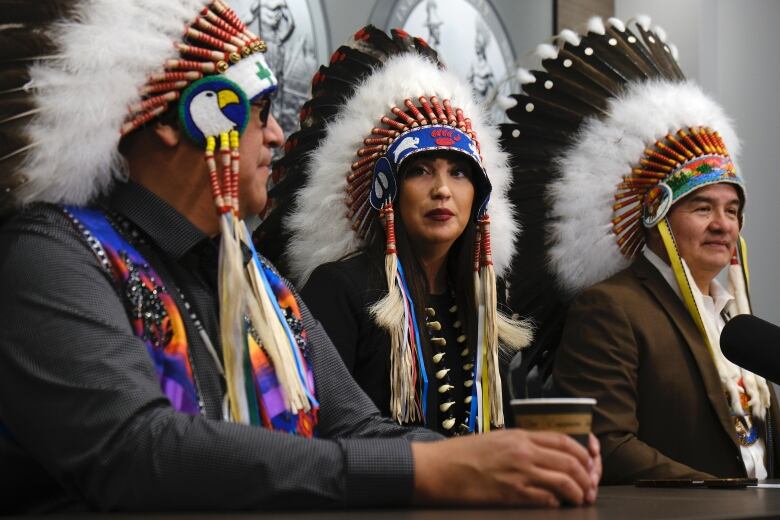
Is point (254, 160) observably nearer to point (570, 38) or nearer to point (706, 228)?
point (706, 228)

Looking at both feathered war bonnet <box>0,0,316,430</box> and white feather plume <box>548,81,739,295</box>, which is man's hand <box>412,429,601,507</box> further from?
white feather plume <box>548,81,739,295</box>

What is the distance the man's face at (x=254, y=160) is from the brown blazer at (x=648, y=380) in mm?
1305

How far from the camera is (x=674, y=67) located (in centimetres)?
341

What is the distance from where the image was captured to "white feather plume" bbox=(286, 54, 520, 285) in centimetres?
279

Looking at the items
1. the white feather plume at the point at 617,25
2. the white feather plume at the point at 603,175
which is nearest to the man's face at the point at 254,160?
the white feather plume at the point at 603,175

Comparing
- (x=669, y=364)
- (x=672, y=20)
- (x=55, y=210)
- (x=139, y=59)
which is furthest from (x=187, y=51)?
(x=672, y=20)

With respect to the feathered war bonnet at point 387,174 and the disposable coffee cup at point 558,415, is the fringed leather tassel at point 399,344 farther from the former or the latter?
the disposable coffee cup at point 558,415

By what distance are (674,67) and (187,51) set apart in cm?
212

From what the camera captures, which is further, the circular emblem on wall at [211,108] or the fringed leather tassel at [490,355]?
the fringed leather tassel at [490,355]

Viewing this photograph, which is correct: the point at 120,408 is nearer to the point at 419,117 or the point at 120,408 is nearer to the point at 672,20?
the point at 419,117

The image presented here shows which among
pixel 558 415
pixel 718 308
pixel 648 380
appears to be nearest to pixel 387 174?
pixel 648 380

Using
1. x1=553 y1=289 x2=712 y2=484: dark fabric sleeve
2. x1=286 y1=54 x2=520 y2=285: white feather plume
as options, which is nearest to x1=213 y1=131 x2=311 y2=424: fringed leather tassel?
x1=286 y1=54 x2=520 y2=285: white feather plume

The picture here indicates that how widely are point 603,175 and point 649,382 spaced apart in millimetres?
679

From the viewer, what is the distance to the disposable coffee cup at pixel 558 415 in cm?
132
